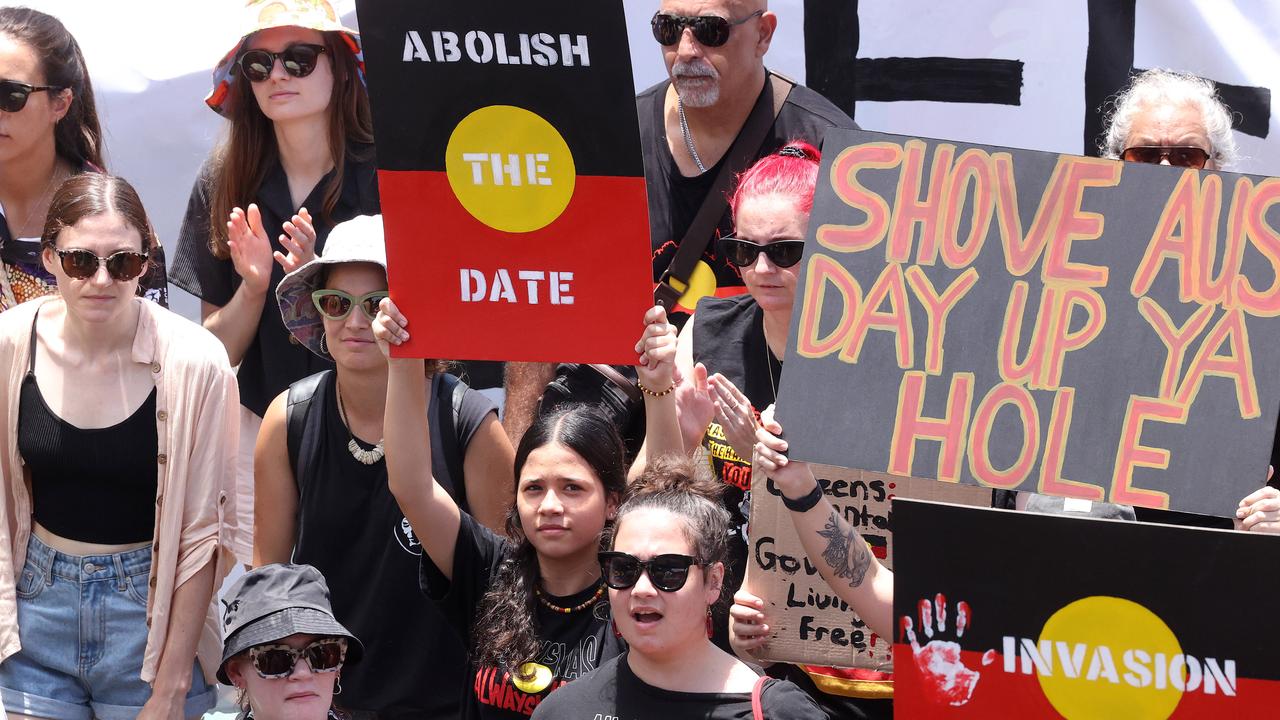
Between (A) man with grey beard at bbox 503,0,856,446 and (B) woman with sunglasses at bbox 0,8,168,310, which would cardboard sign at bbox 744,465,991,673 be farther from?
(B) woman with sunglasses at bbox 0,8,168,310

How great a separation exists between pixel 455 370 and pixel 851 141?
1966 millimetres

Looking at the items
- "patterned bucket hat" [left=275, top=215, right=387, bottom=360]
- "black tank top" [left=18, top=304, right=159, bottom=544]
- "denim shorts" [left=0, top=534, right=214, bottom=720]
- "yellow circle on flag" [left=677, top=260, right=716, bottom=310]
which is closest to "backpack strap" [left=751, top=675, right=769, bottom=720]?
"patterned bucket hat" [left=275, top=215, right=387, bottom=360]

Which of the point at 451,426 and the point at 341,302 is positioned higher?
the point at 341,302

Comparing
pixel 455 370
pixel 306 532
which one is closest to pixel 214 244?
pixel 455 370

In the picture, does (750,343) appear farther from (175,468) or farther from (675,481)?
(175,468)

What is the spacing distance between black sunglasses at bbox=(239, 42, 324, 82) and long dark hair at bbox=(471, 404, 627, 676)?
169 cm

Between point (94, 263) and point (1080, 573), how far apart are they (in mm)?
2649

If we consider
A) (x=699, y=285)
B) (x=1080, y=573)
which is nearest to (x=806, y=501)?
(x=1080, y=573)

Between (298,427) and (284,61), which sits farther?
(284,61)

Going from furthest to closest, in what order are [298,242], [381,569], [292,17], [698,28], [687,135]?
[292,17], [687,135], [698,28], [298,242], [381,569]

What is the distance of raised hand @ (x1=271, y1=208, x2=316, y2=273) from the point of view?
4668 mm

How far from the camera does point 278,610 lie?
12.1ft

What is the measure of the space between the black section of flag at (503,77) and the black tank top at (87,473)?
126 cm

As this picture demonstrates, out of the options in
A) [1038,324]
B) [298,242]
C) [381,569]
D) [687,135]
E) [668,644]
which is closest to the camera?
[1038,324]
